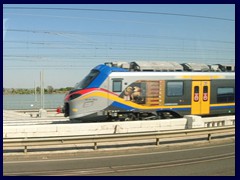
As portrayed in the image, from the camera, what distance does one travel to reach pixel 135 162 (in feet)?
29.1

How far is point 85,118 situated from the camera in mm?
15648

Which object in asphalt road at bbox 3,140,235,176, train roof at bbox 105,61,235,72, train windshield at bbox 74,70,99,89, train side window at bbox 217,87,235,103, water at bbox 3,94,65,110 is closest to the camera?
asphalt road at bbox 3,140,235,176

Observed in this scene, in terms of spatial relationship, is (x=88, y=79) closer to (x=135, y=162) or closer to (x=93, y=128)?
(x=93, y=128)

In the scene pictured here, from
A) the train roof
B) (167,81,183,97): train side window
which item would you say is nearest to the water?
the train roof

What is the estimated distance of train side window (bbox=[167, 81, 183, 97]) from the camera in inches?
653

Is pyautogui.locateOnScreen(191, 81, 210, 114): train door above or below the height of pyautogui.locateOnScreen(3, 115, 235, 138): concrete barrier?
above

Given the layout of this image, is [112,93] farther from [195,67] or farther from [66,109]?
[195,67]

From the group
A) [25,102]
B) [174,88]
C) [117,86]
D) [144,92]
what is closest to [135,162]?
[117,86]

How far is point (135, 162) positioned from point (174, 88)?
8.59 m

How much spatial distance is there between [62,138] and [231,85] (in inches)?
498

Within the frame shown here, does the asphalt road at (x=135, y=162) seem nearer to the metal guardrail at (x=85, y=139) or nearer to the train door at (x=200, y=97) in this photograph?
the metal guardrail at (x=85, y=139)

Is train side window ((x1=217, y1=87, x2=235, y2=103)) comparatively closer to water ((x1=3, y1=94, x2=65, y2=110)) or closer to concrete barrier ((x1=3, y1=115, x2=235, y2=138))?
concrete barrier ((x1=3, y1=115, x2=235, y2=138))

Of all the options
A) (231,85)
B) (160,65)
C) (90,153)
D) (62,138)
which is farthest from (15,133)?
(231,85)
